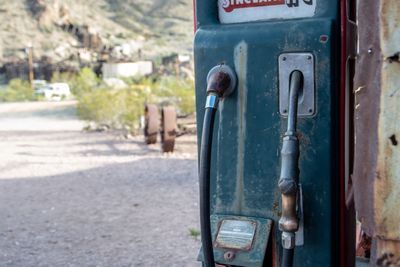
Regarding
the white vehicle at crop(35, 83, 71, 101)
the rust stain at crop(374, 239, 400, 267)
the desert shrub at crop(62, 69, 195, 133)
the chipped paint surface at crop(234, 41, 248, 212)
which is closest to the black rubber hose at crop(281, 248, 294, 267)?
the chipped paint surface at crop(234, 41, 248, 212)

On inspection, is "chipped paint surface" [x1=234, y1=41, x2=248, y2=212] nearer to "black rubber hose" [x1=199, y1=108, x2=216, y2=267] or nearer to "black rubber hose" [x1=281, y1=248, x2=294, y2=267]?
"black rubber hose" [x1=199, y1=108, x2=216, y2=267]

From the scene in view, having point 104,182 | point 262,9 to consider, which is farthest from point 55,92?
point 262,9

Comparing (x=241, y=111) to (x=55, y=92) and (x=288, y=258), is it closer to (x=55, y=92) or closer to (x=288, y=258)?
(x=288, y=258)

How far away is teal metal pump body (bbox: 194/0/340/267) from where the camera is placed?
1.83 m

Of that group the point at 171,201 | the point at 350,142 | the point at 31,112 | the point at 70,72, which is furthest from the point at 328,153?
the point at 70,72

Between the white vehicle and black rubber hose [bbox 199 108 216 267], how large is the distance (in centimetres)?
3676

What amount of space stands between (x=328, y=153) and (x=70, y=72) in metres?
46.9

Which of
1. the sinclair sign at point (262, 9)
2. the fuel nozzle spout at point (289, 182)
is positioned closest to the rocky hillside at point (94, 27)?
the sinclair sign at point (262, 9)

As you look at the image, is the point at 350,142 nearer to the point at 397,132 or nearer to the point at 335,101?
the point at 335,101

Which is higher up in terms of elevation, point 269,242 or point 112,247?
point 269,242

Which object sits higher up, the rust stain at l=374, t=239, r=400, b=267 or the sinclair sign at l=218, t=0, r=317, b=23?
the sinclair sign at l=218, t=0, r=317, b=23

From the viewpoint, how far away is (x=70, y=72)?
47.5 m

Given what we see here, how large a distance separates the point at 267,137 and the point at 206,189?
9.6 inches

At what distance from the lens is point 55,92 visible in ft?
128
